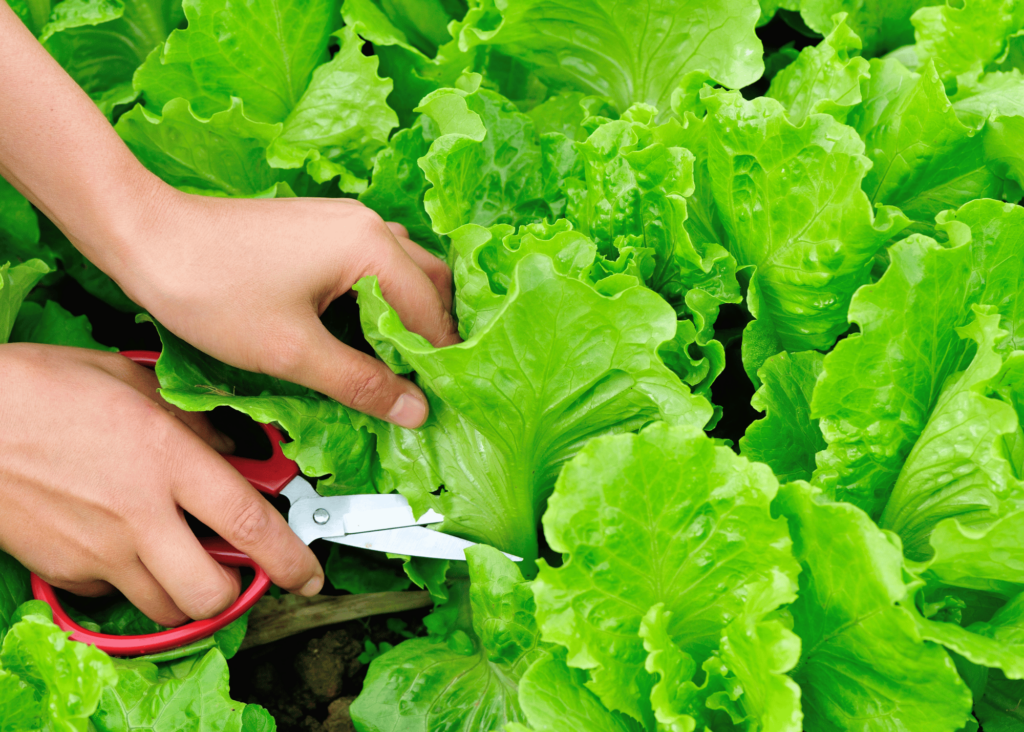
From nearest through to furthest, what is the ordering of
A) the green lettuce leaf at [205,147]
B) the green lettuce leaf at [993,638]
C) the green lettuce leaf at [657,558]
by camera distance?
the green lettuce leaf at [993,638], the green lettuce leaf at [657,558], the green lettuce leaf at [205,147]

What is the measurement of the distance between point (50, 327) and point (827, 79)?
5.16 feet

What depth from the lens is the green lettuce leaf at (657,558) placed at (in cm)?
103

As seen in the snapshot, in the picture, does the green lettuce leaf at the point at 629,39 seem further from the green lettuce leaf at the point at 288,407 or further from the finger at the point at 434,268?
the green lettuce leaf at the point at 288,407

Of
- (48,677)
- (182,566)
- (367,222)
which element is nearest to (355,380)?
(367,222)

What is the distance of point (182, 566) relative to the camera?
4.28ft

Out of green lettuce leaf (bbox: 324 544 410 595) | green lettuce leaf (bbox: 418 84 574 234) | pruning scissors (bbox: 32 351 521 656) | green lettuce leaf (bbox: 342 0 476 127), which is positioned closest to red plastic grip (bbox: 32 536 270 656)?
pruning scissors (bbox: 32 351 521 656)

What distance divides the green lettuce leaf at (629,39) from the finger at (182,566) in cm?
98

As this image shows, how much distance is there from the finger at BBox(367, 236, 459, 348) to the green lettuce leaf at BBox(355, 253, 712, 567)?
56 mm

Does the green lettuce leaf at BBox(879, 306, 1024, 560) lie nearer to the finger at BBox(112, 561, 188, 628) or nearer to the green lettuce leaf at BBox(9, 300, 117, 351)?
the finger at BBox(112, 561, 188, 628)

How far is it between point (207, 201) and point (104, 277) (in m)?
0.64

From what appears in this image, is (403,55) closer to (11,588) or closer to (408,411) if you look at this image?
A: (408,411)

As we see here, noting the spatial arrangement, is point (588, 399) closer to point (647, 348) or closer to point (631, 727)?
point (647, 348)

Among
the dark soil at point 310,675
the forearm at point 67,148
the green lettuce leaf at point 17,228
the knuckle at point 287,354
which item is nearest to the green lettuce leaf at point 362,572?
the dark soil at point 310,675

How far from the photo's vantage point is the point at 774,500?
3.64 feet
